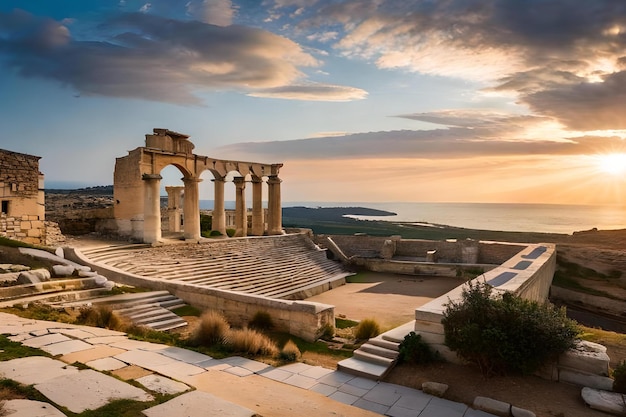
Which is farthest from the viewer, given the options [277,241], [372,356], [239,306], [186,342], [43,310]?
[277,241]

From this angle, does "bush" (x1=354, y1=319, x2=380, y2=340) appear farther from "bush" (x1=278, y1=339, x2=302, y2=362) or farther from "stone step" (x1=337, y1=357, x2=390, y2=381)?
"bush" (x1=278, y1=339, x2=302, y2=362)

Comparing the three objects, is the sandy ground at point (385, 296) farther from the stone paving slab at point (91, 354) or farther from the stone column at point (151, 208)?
the stone column at point (151, 208)

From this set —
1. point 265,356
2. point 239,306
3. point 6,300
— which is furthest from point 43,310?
point 265,356

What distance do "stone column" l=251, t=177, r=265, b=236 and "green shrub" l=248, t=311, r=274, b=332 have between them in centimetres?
2007

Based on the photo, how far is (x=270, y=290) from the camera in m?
20.1

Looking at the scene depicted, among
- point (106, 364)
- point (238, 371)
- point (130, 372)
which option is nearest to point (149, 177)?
point (106, 364)

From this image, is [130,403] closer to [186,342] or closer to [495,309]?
[186,342]

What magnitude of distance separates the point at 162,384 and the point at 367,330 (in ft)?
20.7

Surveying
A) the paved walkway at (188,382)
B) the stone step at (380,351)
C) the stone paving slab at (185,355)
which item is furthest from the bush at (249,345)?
the stone step at (380,351)

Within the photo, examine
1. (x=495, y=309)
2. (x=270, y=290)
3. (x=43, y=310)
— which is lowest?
(x=270, y=290)

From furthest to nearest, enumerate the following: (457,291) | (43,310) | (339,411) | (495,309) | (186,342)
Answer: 1. (457,291)
2. (43,310)
3. (186,342)
4. (495,309)
5. (339,411)

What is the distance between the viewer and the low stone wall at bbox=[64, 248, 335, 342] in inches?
450

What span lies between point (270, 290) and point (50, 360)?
13.7m

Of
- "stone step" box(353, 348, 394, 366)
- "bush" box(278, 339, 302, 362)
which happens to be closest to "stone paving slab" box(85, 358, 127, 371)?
"bush" box(278, 339, 302, 362)
